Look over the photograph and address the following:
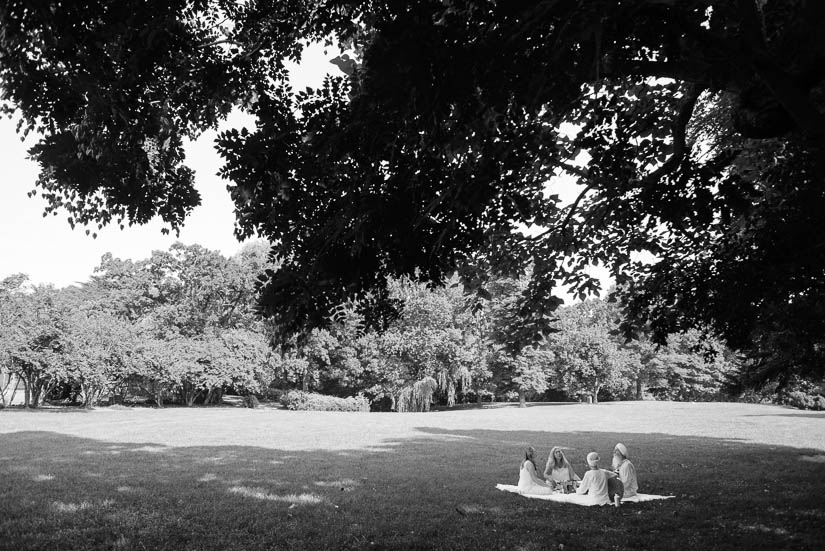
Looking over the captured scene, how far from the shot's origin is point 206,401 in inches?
1704

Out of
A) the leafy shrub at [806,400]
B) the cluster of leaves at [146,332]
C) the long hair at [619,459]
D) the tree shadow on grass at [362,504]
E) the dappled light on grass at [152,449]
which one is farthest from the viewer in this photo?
the leafy shrub at [806,400]

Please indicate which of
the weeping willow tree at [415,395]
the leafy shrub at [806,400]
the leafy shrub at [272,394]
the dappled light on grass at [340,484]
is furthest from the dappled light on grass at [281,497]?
the leafy shrub at [806,400]

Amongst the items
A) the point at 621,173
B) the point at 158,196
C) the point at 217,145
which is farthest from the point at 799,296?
the point at 158,196

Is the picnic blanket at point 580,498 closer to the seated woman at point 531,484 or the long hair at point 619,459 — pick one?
the seated woman at point 531,484

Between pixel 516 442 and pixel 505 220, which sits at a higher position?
pixel 505 220

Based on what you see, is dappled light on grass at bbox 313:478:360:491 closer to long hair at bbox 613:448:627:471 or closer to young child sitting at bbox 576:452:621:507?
young child sitting at bbox 576:452:621:507

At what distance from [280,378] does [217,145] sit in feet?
144

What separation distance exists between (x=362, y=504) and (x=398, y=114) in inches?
287

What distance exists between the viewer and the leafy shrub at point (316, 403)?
41375mm

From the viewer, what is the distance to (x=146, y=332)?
39844 mm

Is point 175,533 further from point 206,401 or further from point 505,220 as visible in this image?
point 206,401

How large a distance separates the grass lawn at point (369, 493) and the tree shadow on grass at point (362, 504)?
0.14ft

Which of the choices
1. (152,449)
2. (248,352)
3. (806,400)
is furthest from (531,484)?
(806,400)

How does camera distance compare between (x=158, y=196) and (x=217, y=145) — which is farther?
(x=158, y=196)
